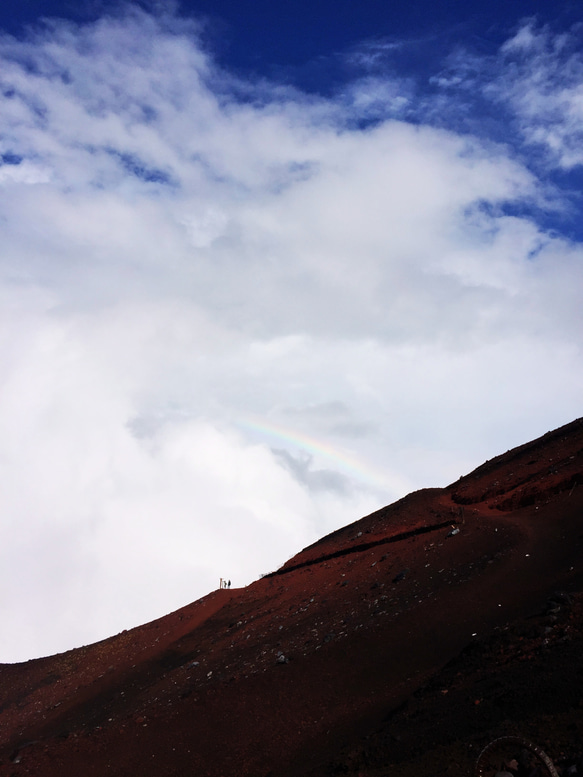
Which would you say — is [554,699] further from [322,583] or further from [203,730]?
[322,583]

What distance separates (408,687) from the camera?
2411cm

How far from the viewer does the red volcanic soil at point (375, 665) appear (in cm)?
1864

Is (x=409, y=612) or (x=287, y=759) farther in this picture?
(x=409, y=612)

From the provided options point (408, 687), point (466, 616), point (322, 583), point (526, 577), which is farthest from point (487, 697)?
point (322, 583)

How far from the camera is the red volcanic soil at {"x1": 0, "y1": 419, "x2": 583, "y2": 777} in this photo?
1864 cm

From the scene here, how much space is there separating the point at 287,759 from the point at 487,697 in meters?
7.62

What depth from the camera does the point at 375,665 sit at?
1051 inches

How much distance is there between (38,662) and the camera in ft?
188

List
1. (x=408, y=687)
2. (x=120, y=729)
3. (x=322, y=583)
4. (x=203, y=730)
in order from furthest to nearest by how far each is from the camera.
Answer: (x=322, y=583) < (x=120, y=729) < (x=203, y=730) < (x=408, y=687)

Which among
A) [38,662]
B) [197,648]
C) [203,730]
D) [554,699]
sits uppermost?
[38,662]

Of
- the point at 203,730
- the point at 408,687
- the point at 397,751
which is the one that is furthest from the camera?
the point at 203,730

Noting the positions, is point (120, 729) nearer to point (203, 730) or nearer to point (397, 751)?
point (203, 730)

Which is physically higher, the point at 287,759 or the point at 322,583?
the point at 322,583

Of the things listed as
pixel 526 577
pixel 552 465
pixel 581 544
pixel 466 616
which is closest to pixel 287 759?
pixel 466 616
